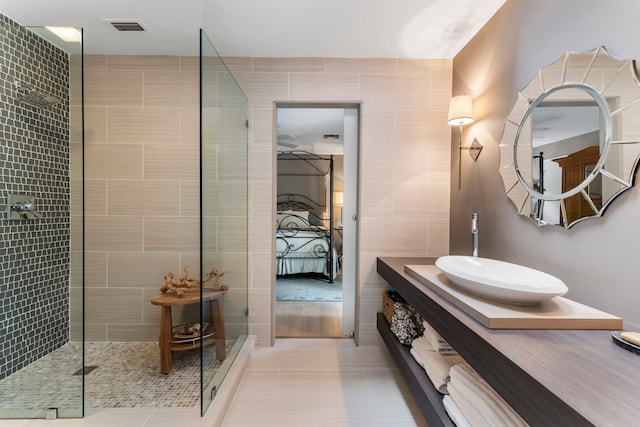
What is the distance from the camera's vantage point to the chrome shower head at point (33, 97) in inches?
69.5

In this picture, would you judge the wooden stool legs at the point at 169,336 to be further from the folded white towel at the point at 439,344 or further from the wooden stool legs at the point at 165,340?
the folded white towel at the point at 439,344

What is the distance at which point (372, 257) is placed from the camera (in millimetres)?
2398

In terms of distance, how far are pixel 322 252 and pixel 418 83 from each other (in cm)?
271

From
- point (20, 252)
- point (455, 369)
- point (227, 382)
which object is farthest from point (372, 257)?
point (20, 252)

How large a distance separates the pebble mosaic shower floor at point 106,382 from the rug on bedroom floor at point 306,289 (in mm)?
1721

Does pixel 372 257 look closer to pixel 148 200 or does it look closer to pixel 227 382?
pixel 227 382

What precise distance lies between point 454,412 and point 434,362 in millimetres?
302

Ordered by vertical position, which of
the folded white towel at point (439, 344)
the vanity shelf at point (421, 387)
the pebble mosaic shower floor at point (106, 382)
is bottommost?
the pebble mosaic shower floor at point (106, 382)

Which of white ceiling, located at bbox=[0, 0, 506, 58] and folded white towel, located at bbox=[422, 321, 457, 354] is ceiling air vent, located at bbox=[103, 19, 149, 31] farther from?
folded white towel, located at bbox=[422, 321, 457, 354]

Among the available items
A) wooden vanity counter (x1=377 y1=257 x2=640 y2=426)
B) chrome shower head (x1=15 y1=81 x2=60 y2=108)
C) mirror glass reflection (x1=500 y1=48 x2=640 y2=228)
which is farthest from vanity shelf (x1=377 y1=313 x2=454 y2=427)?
chrome shower head (x1=15 y1=81 x2=60 y2=108)

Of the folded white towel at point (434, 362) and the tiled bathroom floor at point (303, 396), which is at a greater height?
the folded white towel at point (434, 362)

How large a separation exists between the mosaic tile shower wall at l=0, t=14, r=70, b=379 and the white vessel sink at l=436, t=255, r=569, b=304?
2152 mm

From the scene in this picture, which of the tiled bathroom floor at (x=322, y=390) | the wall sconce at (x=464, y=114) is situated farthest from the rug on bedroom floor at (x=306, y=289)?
the wall sconce at (x=464, y=114)

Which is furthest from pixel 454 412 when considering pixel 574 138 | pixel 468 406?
pixel 574 138
